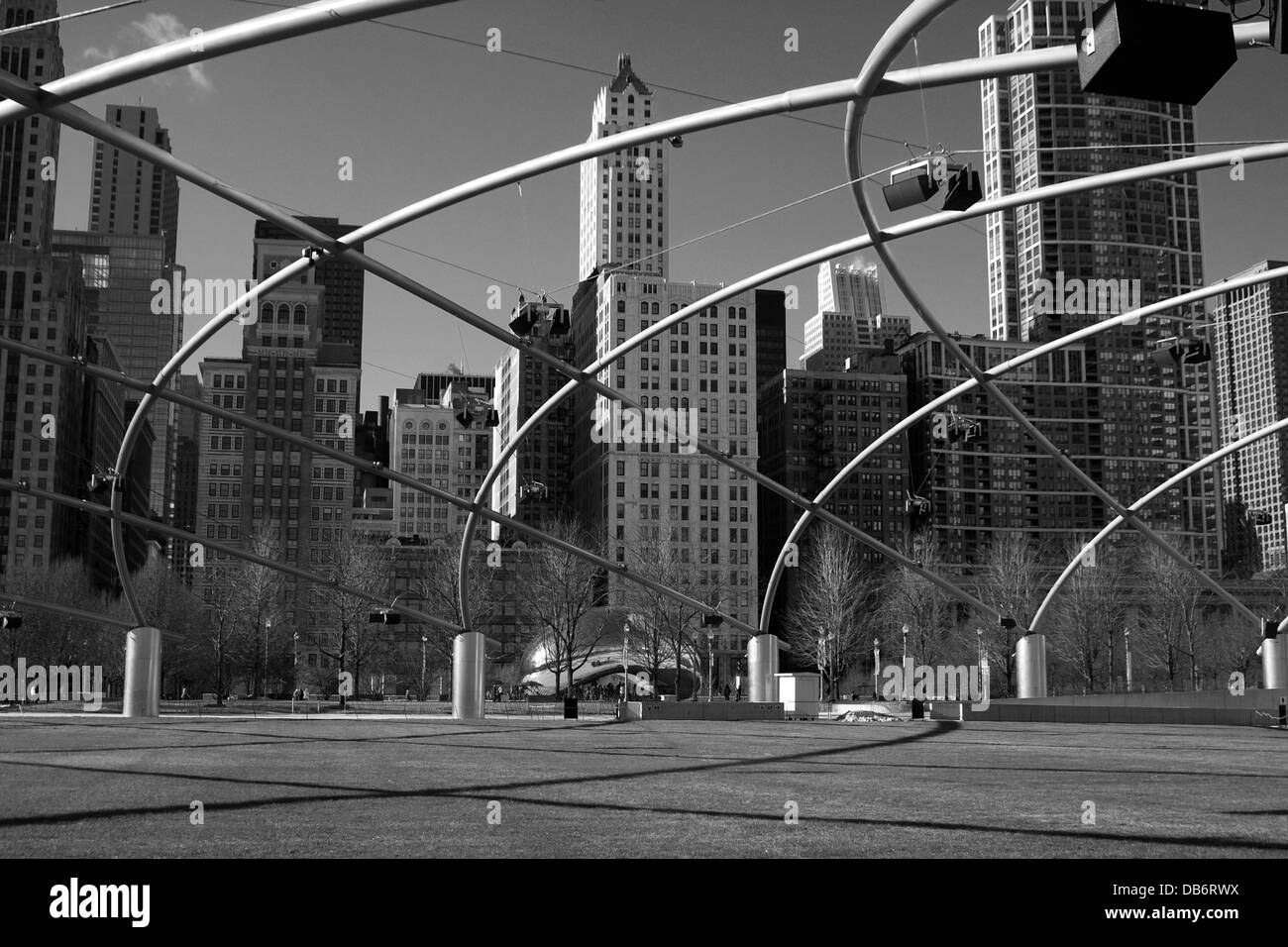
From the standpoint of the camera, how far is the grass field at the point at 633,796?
13.1 m

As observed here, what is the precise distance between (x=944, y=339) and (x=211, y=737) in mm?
21701

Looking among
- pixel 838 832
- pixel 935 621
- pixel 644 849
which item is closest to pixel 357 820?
pixel 644 849

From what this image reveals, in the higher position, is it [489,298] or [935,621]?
[489,298]

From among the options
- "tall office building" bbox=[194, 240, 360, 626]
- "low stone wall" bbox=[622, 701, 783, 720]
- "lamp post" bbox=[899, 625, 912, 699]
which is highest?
"tall office building" bbox=[194, 240, 360, 626]

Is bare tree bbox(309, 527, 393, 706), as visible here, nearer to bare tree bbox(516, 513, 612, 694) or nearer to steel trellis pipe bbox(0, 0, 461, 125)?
bare tree bbox(516, 513, 612, 694)

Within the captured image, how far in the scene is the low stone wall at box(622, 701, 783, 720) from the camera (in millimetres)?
47656

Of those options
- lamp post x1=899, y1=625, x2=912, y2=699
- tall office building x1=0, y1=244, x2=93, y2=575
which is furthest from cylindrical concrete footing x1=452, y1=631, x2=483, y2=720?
tall office building x1=0, y1=244, x2=93, y2=575

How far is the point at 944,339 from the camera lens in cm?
3228

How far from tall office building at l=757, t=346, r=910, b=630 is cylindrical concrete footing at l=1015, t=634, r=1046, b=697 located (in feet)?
434

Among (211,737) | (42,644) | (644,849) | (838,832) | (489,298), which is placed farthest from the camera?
(42,644)

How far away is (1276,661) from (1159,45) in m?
49.0

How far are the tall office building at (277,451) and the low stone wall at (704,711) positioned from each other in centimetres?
12624
